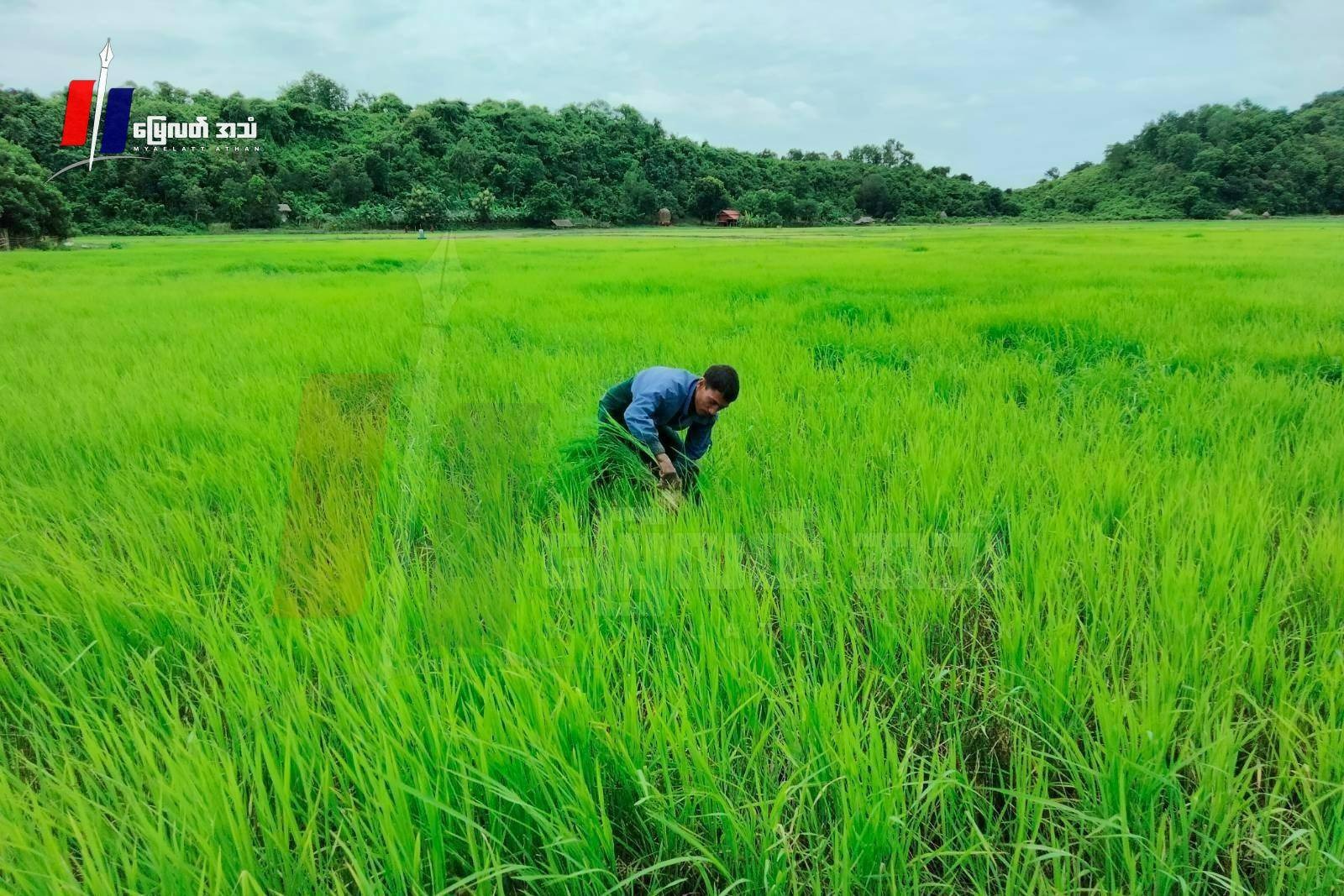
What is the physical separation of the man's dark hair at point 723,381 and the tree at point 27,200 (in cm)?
1196

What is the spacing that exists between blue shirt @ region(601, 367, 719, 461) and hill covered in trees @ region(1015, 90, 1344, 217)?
5335cm

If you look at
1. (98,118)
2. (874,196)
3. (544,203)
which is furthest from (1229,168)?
(98,118)

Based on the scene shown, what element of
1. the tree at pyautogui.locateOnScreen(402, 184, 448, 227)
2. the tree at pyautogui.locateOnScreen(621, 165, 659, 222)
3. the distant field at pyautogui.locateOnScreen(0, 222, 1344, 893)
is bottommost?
the distant field at pyautogui.locateOnScreen(0, 222, 1344, 893)

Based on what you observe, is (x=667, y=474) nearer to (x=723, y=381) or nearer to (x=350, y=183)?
(x=723, y=381)

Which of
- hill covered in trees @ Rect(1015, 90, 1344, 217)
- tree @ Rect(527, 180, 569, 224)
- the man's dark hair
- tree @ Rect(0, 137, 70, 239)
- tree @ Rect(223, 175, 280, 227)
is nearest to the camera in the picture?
A: the man's dark hair

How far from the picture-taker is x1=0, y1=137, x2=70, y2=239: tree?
8484 mm

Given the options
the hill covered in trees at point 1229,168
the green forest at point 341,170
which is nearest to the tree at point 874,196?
the hill covered in trees at point 1229,168

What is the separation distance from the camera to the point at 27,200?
9.19 metres

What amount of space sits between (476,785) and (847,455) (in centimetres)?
177

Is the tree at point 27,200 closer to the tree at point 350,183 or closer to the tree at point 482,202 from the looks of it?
the tree at point 350,183

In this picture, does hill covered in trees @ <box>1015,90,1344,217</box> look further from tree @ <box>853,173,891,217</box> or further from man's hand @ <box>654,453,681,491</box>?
man's hand @ <box>654,453,681,491</box>

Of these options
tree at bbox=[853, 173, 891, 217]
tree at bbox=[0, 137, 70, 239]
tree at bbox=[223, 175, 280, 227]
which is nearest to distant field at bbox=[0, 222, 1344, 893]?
tree at bbox=[223, 175, 280, 227]

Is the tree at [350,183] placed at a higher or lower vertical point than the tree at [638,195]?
lower

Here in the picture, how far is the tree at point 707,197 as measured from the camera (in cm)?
3788
